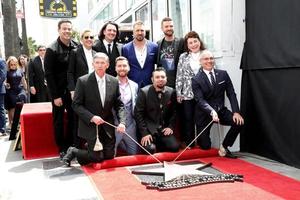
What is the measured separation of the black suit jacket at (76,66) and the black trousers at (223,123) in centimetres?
154

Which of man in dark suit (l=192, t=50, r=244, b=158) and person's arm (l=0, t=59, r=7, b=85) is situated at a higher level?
person's arm (l=0, t=59, r=7, b=85)

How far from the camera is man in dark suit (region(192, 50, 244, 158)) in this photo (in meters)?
4.66

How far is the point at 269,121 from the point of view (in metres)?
4.57

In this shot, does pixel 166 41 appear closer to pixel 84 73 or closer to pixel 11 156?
pixel 84 73

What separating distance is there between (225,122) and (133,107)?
1.14 meters

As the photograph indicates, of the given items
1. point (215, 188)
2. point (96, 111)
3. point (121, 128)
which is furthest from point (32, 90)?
point (215, 188)

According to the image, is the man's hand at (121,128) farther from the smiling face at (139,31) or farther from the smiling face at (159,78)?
the smiling face at (139,31)

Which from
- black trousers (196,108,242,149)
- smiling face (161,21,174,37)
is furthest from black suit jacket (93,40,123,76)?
black trousers (196,108,242,149)

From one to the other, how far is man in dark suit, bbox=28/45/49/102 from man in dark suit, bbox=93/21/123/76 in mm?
2269

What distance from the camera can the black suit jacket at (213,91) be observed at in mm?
4699

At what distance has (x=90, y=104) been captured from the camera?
4.35 meters

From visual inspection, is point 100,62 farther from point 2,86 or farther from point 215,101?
point 2,86

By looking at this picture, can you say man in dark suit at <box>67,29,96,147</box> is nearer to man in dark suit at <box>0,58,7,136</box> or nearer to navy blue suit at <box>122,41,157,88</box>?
navy blue suit at <box>122,41,157,88</box>

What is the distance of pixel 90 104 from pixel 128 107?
61 cm
